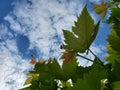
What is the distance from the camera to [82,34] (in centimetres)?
129

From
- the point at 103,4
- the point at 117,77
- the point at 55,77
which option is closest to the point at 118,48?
the point at 117,77

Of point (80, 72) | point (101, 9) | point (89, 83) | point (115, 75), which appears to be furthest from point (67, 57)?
point (101, 9)

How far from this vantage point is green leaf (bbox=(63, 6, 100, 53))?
1.28 meters

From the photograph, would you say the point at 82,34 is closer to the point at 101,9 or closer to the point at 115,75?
the point at 115,75

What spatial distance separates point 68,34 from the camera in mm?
1377

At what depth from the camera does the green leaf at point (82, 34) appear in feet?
4.21

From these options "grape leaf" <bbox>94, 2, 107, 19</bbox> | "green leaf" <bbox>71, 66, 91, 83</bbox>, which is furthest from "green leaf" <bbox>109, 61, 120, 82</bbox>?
"grape leaf" <bbox>94, 2, 107, 19</bbox>

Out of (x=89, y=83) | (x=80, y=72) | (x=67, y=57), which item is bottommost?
(x=89, y=83)

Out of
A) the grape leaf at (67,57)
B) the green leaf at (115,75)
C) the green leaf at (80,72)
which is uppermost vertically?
the grape leaf at (67,57)

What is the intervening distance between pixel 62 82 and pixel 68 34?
255mm

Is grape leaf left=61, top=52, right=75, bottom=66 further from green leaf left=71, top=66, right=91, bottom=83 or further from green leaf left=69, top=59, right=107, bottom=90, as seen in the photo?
green leaf left=69, top=59, right=107, bottom=90

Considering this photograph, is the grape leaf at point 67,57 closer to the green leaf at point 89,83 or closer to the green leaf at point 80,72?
the green leaf at point 80,72

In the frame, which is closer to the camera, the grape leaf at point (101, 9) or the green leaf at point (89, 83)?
the green leaf at point (89, 83)

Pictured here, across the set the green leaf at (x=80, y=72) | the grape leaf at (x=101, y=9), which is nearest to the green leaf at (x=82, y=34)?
the green leaf at (x=80, y=72)
